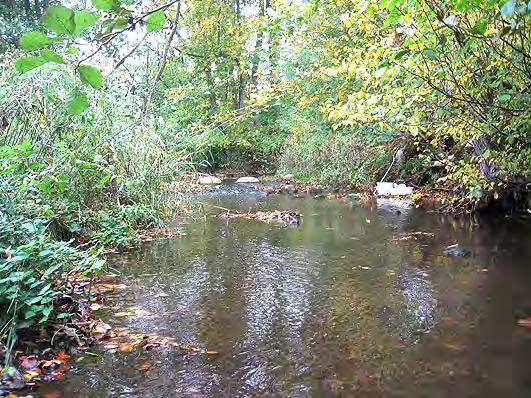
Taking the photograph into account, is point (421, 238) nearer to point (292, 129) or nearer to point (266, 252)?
point (266, 252)

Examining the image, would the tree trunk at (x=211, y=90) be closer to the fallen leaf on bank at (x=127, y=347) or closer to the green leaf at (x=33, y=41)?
the fallen leaf on bank at (x=127, y=347)

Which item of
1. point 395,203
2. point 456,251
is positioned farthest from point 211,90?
point 456,251

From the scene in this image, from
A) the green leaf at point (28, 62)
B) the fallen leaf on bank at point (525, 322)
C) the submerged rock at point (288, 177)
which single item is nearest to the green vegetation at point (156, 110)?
the green leaf at point (28, 62)

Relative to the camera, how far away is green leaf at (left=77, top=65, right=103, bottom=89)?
2.89 feet

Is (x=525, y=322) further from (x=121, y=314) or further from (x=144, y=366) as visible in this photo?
(x=121, y=314)

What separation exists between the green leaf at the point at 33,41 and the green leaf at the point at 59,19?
0.02 metres

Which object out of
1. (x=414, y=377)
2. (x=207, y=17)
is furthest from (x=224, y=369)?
(x=207, y=17)

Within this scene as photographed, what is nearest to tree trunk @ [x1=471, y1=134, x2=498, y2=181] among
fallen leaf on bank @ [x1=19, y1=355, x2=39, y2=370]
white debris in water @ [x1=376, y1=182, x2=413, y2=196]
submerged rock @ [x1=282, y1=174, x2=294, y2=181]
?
white debris in water @ [x1=376, y1=182, x2=413, y2=196]

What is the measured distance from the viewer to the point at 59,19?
0.77 metres

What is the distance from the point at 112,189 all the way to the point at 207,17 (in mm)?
11452

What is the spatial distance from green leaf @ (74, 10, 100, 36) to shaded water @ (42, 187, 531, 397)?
70.3 inches

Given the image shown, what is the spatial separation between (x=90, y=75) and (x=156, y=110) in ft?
19.3

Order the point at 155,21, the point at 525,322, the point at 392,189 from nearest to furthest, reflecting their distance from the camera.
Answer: the point at 155,21 < the point at 525,322 < the point at 392,189

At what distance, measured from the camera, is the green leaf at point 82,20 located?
2.62 feet
